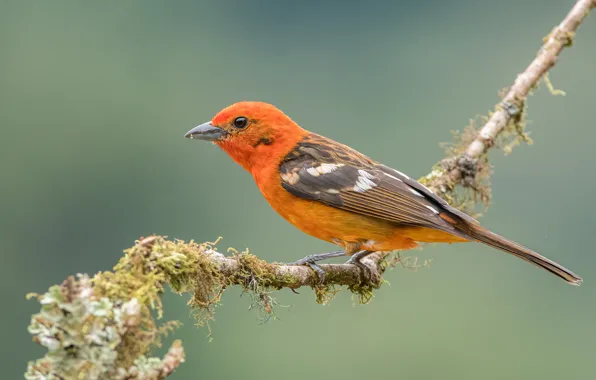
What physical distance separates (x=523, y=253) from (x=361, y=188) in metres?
1.15

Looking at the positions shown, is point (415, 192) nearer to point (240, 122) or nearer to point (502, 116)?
point (502, 116)

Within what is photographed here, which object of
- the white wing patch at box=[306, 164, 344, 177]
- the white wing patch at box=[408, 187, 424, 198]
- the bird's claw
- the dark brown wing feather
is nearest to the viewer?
the bird's claw

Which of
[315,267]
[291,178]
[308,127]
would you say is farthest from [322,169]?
[308,127]

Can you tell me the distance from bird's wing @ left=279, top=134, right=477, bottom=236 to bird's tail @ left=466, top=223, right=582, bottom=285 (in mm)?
88

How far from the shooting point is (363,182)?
5.50 meters

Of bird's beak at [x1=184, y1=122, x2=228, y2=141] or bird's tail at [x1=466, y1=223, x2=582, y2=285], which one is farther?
bird's beak at [x1=184, y1=122, x2=228, y2=141]

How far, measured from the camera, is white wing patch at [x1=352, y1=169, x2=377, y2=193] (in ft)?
17.8

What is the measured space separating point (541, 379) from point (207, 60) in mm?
23109

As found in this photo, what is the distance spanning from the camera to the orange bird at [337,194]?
512cm

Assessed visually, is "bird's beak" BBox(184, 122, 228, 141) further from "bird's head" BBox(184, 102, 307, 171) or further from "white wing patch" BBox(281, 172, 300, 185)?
"white wing patch" BBox(281, 172, 300, 185)

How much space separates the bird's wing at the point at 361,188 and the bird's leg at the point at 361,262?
267 mm

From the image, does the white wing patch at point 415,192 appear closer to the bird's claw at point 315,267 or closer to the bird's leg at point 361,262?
the bird's leg at point 361,262

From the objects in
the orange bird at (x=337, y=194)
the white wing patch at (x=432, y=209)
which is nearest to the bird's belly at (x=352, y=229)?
the orange bird at (x=337, y=194)

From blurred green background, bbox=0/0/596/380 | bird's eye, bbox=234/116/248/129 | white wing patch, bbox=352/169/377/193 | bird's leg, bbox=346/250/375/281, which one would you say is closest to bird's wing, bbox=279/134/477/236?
white wing patch, bbox=352/169/377/193
